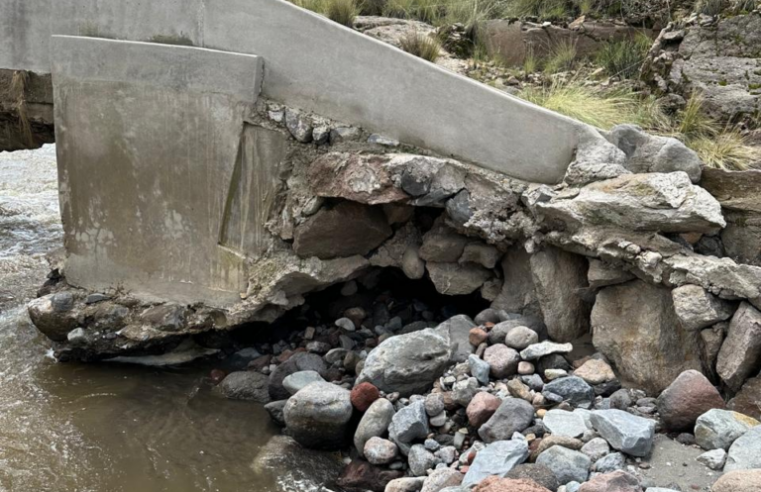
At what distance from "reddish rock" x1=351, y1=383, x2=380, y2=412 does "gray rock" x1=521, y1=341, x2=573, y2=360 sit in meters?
0.92

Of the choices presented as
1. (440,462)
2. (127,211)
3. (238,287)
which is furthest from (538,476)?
(127,211)

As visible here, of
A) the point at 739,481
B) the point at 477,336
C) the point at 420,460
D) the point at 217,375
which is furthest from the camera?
the point at 217,375

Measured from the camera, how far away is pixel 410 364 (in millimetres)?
4438

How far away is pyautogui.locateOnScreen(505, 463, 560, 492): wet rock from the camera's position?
3.26 m

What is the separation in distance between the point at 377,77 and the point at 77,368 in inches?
123

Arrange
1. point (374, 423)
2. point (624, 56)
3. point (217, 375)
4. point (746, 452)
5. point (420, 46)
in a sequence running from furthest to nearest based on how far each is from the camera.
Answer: point (624, 56) < point (420, 46) < point (217, 375) < point (374, 423) < point (746, 452)

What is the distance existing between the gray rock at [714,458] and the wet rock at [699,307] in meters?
0.72

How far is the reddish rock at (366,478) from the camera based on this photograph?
4.05 m

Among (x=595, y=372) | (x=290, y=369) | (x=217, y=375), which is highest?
(x=595, y=372)

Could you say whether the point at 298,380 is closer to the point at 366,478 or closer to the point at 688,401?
the point at 366,478

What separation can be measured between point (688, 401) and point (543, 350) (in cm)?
88

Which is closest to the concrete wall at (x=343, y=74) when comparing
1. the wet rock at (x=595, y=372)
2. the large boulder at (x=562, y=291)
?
the large boulder at (x=562, y=291)

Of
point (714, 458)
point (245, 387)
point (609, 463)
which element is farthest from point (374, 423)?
point (714, 458)

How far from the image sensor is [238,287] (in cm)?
529
